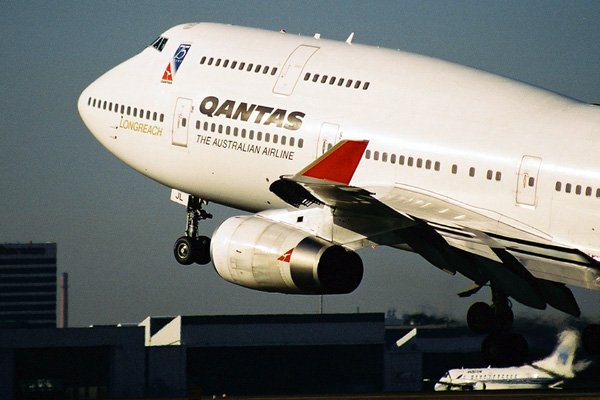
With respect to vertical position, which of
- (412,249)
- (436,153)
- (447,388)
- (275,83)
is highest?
(275,83)

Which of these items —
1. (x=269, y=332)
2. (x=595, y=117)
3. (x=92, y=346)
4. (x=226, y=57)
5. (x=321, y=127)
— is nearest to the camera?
(x=595, y=117)

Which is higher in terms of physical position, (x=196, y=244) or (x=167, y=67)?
(x=167, y=67)

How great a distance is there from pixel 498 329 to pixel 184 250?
936cm

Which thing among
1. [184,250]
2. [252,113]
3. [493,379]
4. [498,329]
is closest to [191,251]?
[184,250]

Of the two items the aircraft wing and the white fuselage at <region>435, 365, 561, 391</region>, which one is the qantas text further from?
the white fuselage at <region>435, 365, 561, 391</region>

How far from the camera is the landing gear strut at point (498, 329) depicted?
3303cm

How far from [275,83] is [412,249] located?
6.41 meters

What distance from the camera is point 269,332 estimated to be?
3445 inches

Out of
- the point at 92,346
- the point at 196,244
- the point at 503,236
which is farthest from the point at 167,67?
the point at 92,346

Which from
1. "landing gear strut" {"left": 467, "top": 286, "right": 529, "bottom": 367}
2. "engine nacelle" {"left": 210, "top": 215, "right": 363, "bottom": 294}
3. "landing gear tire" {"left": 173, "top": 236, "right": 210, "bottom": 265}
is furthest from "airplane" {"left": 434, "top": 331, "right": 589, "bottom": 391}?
"engine nacelle" {"left": 210, "top": 215, "right": 363, "bottom": 294}

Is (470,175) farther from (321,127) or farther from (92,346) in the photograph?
(92,346)

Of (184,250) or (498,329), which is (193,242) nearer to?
(184,250)

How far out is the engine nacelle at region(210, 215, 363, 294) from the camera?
1109 inches

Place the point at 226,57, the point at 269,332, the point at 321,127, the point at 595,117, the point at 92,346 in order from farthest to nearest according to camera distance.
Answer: the point at 269,332, the point at 92,346, the point at 226,57, the point at 321,127, the point at 595,117
